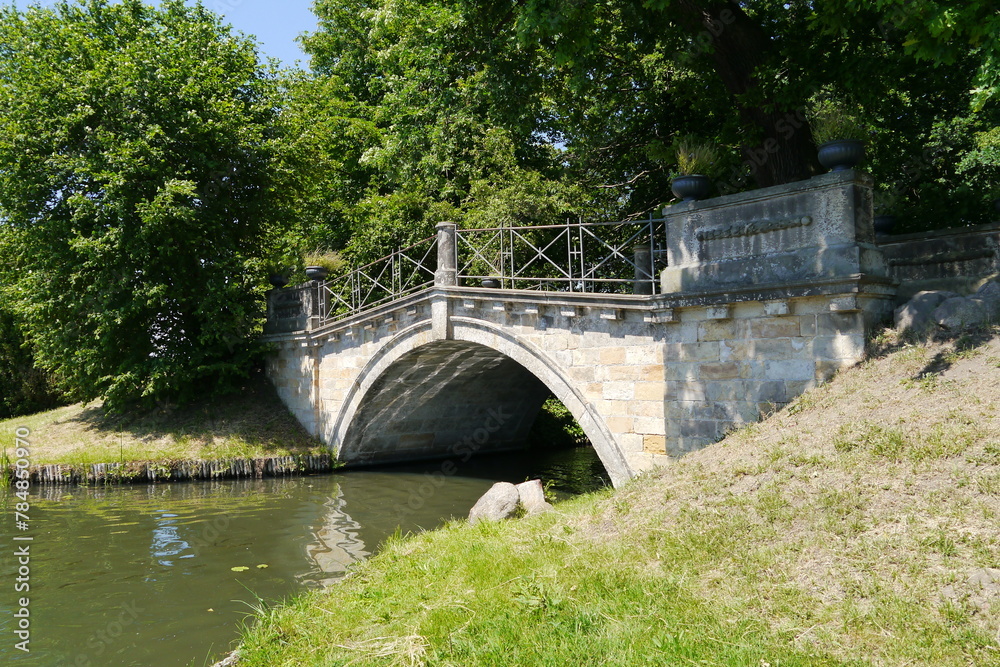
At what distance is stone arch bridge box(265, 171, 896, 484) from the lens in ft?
22.5

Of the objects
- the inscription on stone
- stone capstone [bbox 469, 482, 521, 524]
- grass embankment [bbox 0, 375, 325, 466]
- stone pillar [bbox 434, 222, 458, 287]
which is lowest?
stone capstone [bbox 469, 482, 521, 524]

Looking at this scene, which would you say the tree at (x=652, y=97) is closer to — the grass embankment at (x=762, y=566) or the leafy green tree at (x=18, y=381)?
the grass embankment at (x=762, y=566)

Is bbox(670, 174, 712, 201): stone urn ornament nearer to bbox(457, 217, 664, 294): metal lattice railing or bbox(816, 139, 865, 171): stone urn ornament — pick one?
bbox(816, 139, 865, 171): stone urn ornament

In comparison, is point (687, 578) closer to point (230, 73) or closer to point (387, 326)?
point (387, 326)

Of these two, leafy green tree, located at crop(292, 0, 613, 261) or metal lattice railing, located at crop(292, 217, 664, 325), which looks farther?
metal lattice railing, located at crop(292, 217, 664, 325)

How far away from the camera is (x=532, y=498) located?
7918mm

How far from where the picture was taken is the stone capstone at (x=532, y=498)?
774 cm

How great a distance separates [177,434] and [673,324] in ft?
37.2

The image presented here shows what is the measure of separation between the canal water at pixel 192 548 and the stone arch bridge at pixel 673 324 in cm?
237

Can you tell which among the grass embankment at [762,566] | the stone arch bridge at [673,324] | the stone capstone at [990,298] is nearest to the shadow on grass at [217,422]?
the stone arch bridge at [673,324]

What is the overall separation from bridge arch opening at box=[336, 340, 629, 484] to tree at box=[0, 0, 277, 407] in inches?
143

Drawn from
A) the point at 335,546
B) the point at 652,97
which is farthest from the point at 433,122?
the point at 335,546

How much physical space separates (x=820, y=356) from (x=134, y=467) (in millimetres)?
12453

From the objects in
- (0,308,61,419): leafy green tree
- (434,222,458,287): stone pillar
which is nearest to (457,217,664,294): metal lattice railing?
(434,222,458,287): stone pillar
